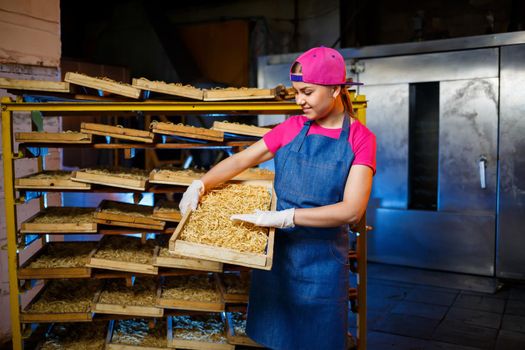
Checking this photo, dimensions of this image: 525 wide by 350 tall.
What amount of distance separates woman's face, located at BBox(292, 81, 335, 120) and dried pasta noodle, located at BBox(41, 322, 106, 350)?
7.85 ft

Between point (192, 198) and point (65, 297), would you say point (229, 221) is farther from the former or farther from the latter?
point (65, 297)

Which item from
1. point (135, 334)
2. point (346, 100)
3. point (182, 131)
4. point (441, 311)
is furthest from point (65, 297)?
point (441, 311)

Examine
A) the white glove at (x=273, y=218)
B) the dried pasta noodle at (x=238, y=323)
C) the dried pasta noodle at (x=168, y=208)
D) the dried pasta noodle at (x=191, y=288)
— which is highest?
the white glove at (x=273, y=218)

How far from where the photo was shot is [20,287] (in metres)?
3.38

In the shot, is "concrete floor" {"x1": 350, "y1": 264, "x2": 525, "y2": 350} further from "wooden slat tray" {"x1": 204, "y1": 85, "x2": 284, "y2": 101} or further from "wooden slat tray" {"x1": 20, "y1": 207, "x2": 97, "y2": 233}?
"wooden slat tray" {"x1": 20, "y1": 207, "x2": 97, "y2": 233}

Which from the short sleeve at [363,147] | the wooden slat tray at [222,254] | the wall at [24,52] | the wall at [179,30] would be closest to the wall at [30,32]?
the wall at [24,52]

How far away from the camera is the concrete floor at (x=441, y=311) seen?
163 inches

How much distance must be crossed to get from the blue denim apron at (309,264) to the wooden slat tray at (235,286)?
31.7 inches

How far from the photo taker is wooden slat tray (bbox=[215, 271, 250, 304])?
334 centimetres

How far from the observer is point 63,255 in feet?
11.9

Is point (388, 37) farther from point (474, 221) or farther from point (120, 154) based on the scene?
point (120, 154)

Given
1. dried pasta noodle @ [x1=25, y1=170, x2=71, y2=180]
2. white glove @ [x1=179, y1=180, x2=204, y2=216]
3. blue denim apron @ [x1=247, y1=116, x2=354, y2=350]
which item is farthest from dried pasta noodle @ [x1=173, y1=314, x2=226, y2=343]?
dried pasta noodle @ [x1=25, y1=170, x2=71, y2=180]

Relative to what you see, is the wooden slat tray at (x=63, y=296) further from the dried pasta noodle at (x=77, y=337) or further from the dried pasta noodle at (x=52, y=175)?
the dried pasta noodle at (x=52, y=175)

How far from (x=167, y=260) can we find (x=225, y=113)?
110cm
